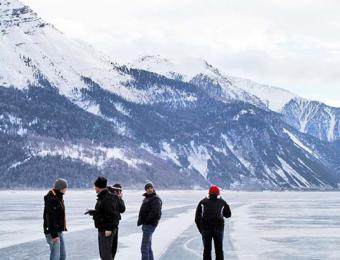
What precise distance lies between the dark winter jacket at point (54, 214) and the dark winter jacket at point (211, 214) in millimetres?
4133

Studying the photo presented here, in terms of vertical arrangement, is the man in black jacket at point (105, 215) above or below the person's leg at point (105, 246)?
above

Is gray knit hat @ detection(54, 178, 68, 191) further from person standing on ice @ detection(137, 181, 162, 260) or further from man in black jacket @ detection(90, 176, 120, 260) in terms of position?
person standing on ice @ detection(137, 181, 162, 260)

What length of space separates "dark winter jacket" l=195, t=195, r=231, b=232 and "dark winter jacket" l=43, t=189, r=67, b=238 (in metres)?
4.13

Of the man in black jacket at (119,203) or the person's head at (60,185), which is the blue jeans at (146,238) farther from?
the person's head at (60,185)

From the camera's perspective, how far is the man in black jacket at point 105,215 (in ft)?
53.6

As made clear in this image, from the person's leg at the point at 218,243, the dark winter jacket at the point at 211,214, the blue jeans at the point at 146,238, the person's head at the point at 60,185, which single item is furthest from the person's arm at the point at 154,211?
the person's head at the point at 60,185

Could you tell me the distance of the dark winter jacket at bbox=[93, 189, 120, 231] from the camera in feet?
53.5

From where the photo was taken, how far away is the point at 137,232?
3734 cm

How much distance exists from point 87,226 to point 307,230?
1419 centimetres

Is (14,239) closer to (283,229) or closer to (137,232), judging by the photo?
(137,232)

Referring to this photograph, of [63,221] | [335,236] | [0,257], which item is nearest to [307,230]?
[335,236]

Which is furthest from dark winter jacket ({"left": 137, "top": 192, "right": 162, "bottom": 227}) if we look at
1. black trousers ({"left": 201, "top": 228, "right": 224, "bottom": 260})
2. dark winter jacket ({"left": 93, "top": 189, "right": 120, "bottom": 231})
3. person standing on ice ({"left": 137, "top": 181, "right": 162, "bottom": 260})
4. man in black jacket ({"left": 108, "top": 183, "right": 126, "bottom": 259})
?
dark winter jacket ({"left": 93, "top": 189, "right": 120, "bottom": 231})

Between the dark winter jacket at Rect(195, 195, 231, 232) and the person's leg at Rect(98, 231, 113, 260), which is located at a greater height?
the dark winter jacket at Rect(195, 195, 231, 232)

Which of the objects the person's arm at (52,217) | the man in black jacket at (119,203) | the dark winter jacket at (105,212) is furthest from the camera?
the person's arm at (52,217)
